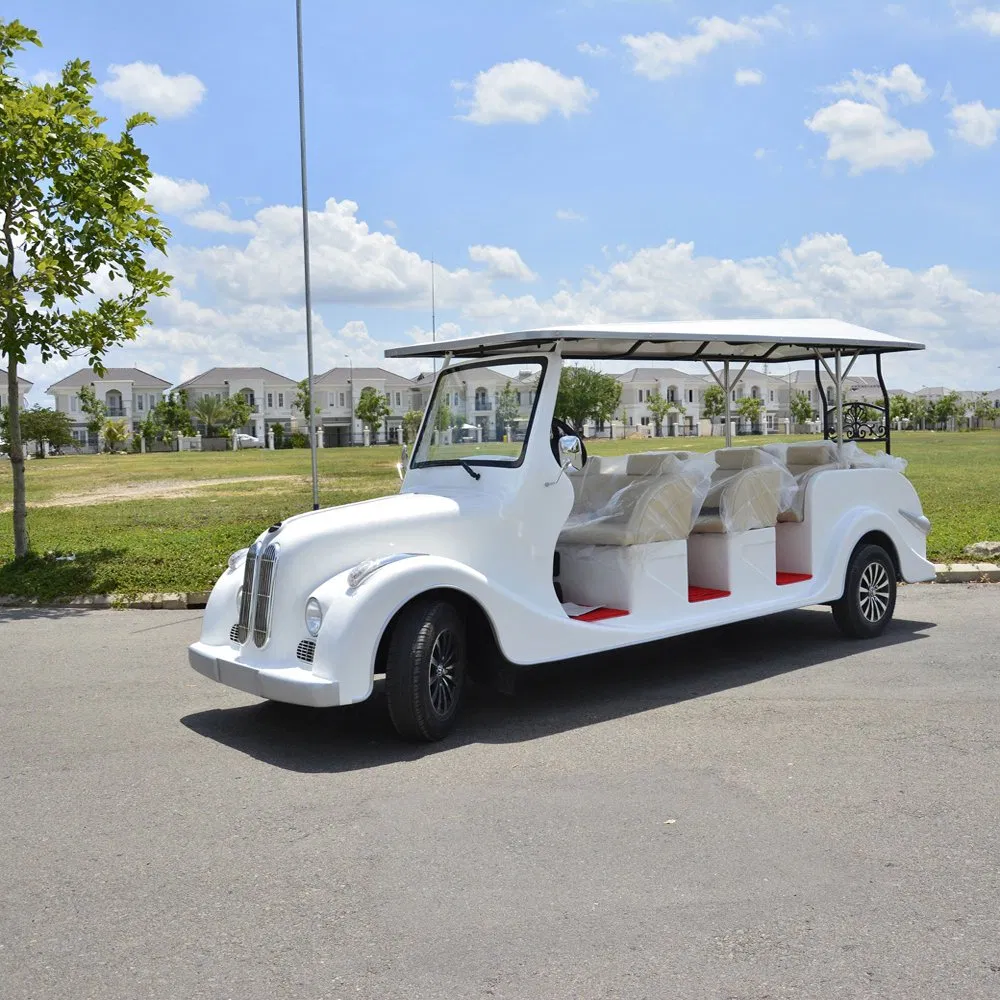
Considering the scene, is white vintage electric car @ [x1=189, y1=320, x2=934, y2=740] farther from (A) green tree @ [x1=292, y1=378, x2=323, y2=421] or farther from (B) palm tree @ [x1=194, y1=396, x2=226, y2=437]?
(B) palm tree @ [x1=194, y1=396, x2=226, y2=437]

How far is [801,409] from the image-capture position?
9523 mm

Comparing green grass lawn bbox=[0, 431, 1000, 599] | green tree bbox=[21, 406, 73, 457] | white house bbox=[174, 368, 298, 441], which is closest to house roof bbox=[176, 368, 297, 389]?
white house bbox=[174, 368, 298, 441]

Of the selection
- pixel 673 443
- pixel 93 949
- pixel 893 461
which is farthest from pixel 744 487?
pixel 93 949

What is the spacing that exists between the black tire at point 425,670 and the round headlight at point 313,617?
39 centimetres

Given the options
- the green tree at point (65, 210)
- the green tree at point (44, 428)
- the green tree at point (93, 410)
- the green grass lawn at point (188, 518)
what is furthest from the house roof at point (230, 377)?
the green tree at point (65, 210)

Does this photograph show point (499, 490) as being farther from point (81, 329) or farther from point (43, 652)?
point (81, 329)

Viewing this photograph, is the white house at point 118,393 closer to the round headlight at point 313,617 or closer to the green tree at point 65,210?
the green tree at point 65,210

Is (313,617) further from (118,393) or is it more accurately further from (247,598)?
(118,393)

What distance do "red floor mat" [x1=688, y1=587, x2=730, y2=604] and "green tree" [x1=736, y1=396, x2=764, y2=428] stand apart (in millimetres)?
2114

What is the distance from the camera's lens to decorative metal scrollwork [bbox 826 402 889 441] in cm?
960

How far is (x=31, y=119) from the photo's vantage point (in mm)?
12156

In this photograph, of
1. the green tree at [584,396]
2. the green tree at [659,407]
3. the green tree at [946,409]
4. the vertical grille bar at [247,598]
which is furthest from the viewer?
the green tree at [946,409]

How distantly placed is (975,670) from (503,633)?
3.37 meters

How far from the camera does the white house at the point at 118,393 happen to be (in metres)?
117
